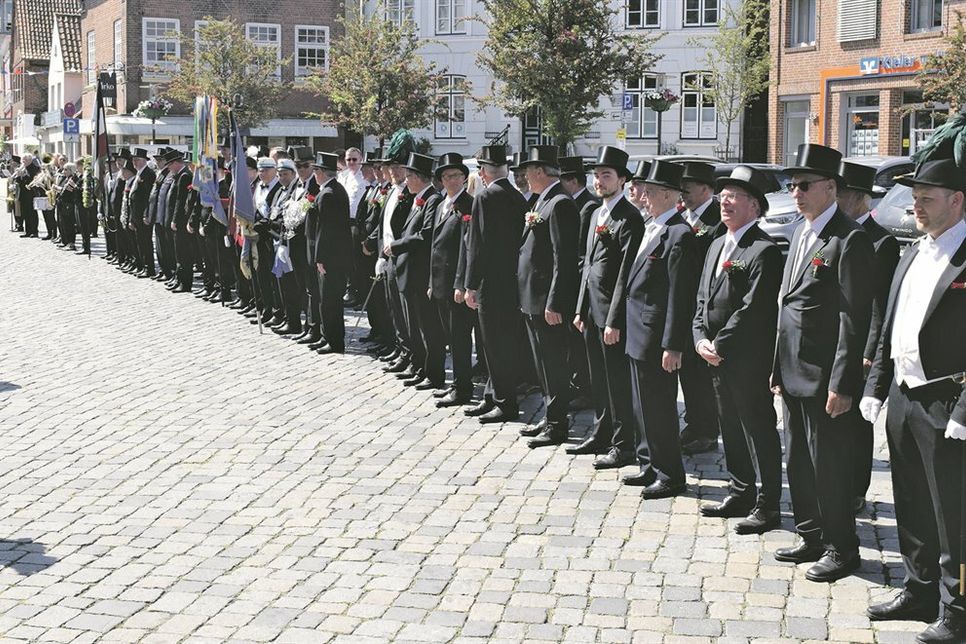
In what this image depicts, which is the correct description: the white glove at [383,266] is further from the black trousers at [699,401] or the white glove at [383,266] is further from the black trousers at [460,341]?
the black trousers at [699,401]

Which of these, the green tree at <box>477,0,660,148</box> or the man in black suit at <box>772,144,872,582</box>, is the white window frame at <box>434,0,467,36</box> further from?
the man in black suit at <box>772,144,872,582</box>

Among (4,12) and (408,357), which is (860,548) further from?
(4,12)

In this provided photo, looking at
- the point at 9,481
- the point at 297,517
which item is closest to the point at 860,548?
the point at 297,517

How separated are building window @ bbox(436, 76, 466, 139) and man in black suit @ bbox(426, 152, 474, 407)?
135 ft

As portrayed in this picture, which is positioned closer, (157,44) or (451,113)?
(157,44)

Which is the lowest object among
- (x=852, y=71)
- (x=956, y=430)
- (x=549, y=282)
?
(x=956, y=430)

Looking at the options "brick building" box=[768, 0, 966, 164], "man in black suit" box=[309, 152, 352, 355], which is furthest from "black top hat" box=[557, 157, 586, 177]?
"brick building" box=[768, 0, 966, 164]

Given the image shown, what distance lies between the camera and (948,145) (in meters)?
5.73

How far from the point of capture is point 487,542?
7113mm

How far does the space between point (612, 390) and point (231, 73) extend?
4170 cm

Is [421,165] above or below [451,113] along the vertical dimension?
below

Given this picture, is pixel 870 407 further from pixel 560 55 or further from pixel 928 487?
pixel 560 55

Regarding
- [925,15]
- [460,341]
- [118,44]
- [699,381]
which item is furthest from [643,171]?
[118,44]

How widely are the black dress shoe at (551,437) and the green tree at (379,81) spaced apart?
3732cm
